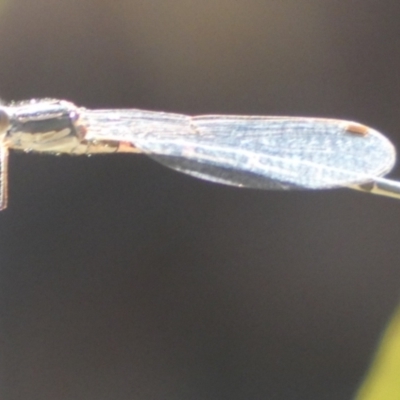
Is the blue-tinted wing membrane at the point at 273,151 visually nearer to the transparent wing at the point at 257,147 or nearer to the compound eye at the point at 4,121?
the transparent wing at the point at 257,147

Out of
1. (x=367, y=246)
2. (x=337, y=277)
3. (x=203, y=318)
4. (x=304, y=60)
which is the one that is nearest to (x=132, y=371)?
(x=203, y=318)

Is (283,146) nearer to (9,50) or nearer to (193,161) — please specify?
(193,161)

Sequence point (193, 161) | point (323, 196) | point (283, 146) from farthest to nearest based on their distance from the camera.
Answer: point (323, 196)
point (283, 146)
point (193, 161)

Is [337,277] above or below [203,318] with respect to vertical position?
above

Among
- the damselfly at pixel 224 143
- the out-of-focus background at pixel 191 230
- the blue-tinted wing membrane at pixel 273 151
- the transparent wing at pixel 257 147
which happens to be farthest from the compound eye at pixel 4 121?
the out-of-focus background at pixel 191 230

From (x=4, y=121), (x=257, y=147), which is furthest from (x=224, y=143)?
(x=4, y=121)
